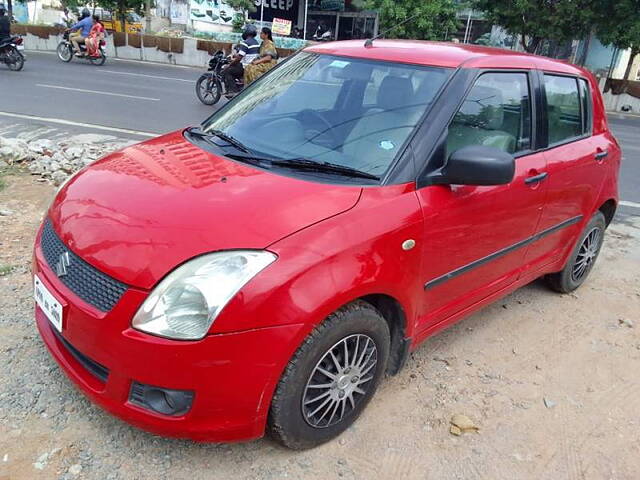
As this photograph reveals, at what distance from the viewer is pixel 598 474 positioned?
2.45m

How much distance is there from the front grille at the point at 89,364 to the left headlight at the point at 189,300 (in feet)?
1.09

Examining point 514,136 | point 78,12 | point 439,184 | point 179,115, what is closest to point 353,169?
point 439,184

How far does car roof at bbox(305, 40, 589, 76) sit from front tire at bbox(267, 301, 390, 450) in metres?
1.40

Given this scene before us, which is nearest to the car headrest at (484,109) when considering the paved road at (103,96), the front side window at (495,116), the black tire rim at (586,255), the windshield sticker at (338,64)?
the front side window at (495,116)

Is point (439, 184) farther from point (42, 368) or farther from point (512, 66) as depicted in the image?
point (42, 368)

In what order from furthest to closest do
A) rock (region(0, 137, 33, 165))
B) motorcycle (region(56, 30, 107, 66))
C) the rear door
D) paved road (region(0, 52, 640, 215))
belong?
1. motorcycle (region(56, 30, 107, 66))
2. paved road (region(0, 52, 640, 215))
3. rock (region(0, 137, 33, 165))
4. the rear door

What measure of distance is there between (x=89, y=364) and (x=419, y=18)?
2721cm

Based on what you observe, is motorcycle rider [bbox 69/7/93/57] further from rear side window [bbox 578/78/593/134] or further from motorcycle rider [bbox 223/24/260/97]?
rear side window [bbox 578/78/593/134]

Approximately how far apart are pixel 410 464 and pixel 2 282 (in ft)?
9.08

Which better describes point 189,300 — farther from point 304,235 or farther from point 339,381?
point 339,381

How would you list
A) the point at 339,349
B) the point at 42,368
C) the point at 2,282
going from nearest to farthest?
the point at 339,349 → the point at 42,368 → the point at 2,282

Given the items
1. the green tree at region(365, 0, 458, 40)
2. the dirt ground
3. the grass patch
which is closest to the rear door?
the dirt ground

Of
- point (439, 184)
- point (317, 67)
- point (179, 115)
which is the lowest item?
point (179, 115)

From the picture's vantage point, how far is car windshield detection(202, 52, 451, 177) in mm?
2631
